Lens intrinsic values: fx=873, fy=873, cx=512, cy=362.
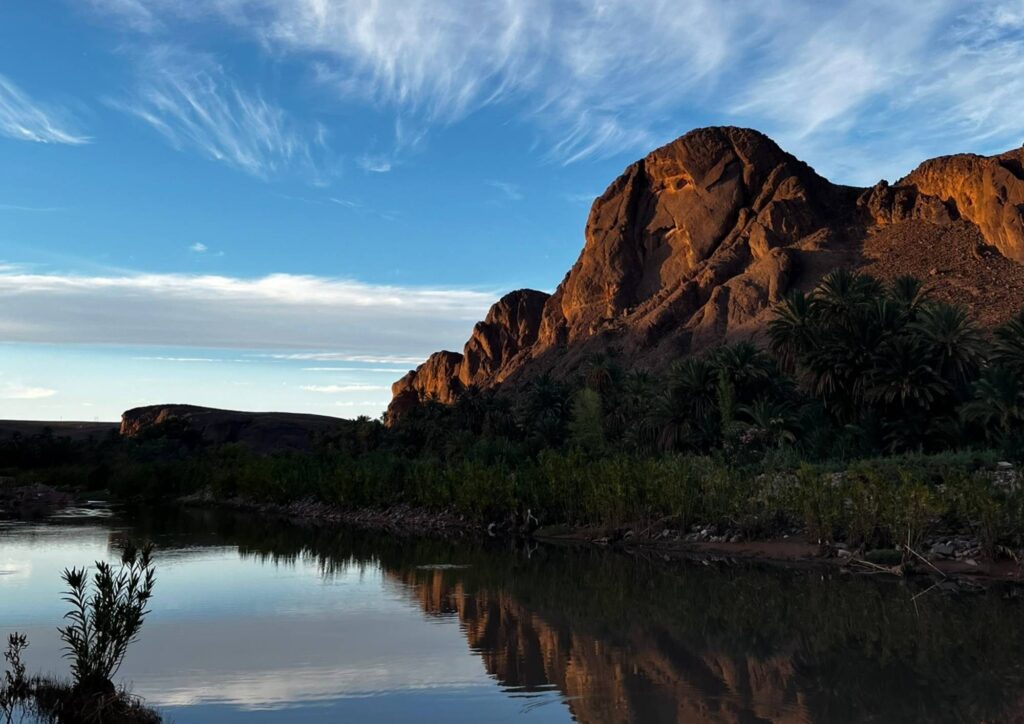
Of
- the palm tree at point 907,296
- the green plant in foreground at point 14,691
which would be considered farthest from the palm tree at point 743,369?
the green plant in foreground at point 14,691

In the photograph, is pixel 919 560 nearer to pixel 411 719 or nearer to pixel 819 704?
pixel 819 704

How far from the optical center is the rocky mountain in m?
71.4

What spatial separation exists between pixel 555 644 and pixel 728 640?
2.31 meters

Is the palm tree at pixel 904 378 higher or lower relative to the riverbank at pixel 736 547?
higher

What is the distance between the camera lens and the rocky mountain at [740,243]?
234ft

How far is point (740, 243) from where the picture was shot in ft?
284

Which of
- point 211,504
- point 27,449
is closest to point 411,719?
point 211,504

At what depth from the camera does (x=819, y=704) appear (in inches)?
332

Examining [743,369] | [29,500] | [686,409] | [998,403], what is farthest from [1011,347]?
[29,500]

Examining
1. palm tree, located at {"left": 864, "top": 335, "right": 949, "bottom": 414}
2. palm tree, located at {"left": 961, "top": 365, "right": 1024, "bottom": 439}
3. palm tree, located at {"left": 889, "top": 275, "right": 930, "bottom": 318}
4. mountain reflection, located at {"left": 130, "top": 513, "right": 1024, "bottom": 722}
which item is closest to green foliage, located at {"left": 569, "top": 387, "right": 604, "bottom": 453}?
palm tree, located at {"left": 864, "top": 335, "right": 949, "bottom": 414}

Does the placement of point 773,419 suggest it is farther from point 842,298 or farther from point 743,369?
point 842,298

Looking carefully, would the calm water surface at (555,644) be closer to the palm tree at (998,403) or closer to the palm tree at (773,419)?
the palm tree at (773,419)

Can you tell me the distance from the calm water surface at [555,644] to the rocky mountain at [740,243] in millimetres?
50220

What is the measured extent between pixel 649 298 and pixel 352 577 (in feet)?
257
